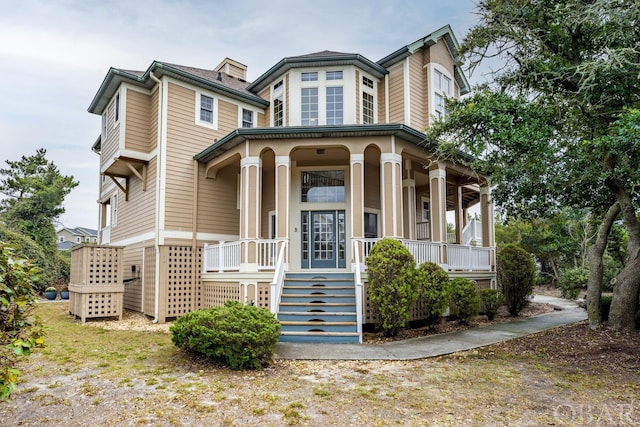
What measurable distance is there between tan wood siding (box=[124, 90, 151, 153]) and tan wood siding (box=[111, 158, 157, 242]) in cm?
71

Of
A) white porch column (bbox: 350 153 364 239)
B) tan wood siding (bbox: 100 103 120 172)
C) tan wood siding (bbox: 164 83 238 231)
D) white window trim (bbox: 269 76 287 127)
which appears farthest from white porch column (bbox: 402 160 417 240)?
tan wood siding (bbox: 100 103 120 172)

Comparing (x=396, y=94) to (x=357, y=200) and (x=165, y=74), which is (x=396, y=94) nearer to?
(x=357, y=200)

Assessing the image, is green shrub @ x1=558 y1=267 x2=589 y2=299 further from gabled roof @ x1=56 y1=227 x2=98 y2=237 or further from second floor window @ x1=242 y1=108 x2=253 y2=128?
gabled roof @ x1=56 y1=227 x2=98 y2=237

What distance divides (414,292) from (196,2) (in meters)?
10.3

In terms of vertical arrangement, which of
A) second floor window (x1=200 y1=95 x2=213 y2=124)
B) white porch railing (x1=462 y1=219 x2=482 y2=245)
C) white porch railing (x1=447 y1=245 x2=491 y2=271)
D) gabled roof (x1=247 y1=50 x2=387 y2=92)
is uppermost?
gabled roof (x1=247 y1=50 x2=387 y2=92)

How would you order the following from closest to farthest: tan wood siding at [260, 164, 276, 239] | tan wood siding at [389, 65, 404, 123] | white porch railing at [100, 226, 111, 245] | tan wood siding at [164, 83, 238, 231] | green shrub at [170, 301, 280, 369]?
green shrub at [170, 301, 280, 369] < tan wood siding at [164, 83, 238, 231] < tan wood siding at [389, 65, 404, 123] < tan wood siding at [260, 164, 276, 239] < white porch railing at [100, 226, 111, 245]

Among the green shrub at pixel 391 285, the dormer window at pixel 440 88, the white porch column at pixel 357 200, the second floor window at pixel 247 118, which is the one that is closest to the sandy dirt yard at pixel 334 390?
the green shrub at pixel 391 285

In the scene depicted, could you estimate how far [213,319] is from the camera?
6352 mm

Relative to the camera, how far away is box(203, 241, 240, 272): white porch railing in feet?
35.5

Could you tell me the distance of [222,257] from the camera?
36.6 ft

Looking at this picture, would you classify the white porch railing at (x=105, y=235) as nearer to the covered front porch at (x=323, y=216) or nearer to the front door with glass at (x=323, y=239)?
the covered front porch at (x=323, y=216)

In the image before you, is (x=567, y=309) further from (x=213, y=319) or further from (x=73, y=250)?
(x=73, y=250)

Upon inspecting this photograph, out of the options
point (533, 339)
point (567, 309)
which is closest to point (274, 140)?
point (533, 339)

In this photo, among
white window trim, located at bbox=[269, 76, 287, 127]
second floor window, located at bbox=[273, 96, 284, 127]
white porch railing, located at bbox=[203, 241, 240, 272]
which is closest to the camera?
white porch railing, located at bbox=[203, 241, 240, 272]
